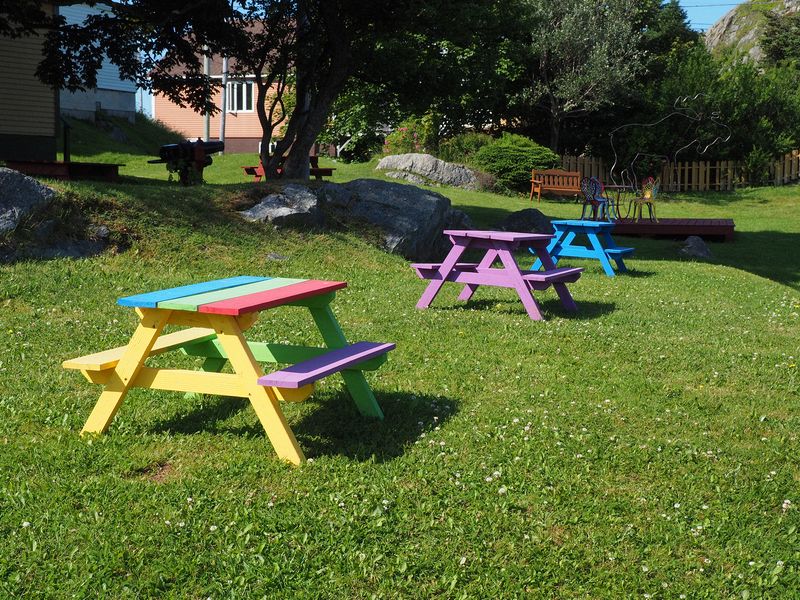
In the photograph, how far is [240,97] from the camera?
46625 mm

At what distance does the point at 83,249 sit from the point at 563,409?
22.0ft

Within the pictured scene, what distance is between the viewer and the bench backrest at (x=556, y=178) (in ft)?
86.6

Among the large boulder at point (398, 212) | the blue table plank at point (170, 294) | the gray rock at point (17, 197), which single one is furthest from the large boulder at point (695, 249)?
the blue table plank at point (170, 294)

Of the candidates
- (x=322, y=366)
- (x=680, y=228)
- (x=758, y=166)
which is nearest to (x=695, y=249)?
(x=680, y=228)

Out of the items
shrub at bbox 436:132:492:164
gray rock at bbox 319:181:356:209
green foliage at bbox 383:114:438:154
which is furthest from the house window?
gray rock at bbox 319:181:356:209

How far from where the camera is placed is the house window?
46031mm

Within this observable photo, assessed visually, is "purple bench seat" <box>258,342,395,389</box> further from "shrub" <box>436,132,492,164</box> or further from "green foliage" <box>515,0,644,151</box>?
"green foliage" <box>515,0,644,151</box>

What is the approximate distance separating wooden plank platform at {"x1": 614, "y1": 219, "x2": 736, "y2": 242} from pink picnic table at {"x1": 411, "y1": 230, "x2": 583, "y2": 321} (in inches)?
405

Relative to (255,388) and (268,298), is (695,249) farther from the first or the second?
(255,388)

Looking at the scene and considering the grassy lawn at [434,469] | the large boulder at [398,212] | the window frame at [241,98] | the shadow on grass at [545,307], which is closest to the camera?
the grassy lawn at [434,469]

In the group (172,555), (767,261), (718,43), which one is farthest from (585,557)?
(718,43)

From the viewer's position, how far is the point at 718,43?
88562mm

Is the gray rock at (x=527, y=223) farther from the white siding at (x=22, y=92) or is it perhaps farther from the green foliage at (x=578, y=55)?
the green foliage at (x=578, y=55)

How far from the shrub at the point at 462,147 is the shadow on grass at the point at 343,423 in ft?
76.8
